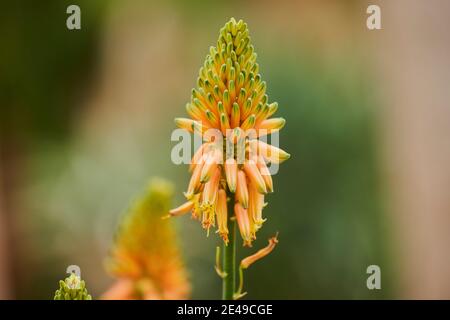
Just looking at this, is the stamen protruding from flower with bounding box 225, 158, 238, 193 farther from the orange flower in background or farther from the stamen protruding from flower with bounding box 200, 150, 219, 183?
the orange flower in background

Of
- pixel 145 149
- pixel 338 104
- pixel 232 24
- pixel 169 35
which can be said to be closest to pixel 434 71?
pixel 338 104

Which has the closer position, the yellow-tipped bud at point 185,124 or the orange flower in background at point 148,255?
the yellow-tipped bud at point 185,124

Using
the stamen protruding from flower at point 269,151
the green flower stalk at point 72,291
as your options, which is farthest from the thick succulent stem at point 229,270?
the green flower stalk at point 72,291

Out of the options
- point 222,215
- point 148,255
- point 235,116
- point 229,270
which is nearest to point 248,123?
point 235,116

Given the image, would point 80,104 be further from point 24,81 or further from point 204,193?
point 204,193

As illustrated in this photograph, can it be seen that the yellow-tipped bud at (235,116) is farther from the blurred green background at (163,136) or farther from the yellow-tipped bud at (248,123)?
the blurred green background at (163,136)

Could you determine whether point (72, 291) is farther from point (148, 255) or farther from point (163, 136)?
point (163, 136)

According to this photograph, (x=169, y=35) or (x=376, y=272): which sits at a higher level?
(x=169, y=35)

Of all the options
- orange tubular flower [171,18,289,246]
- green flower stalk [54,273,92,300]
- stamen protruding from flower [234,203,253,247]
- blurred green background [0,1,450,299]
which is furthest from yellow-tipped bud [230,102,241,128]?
blurred green background [0,1,450,299]

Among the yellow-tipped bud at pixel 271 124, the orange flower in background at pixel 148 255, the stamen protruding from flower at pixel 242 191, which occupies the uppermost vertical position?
the yellow-tipped bud at pixel 271 124
